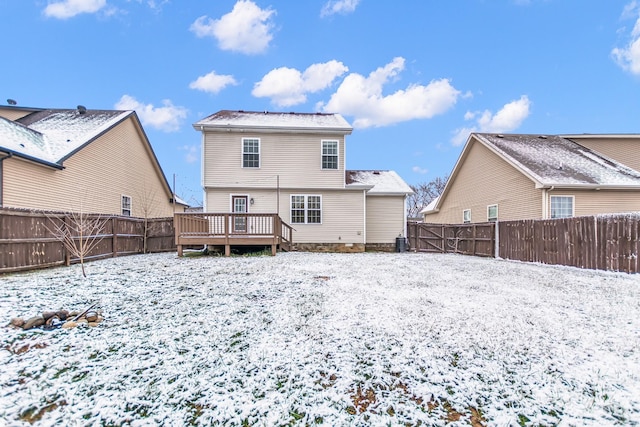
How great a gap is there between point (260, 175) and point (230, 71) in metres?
7.36

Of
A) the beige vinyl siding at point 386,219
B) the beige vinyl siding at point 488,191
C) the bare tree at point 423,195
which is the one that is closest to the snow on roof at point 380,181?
the beige vinyl siding at point 386,219

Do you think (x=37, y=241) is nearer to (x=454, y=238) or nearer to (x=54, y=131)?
(x=54, y=131)

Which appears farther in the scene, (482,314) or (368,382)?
(482,314)

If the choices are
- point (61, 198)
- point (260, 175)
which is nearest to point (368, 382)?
point (260, 175)

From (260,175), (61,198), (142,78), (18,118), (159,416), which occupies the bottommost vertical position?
(159,416)

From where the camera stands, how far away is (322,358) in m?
2.95

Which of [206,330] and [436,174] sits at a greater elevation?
[436,174]

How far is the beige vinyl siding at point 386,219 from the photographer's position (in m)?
15.3

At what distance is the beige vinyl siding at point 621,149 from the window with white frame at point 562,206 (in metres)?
7.12

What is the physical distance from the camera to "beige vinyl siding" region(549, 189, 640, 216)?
11750mm

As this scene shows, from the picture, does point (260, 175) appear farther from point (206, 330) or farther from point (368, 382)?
point (368, 382)

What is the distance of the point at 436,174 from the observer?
126 ft

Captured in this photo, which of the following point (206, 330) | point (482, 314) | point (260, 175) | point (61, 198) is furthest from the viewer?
point (260, 175)

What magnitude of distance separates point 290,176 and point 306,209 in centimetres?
167
